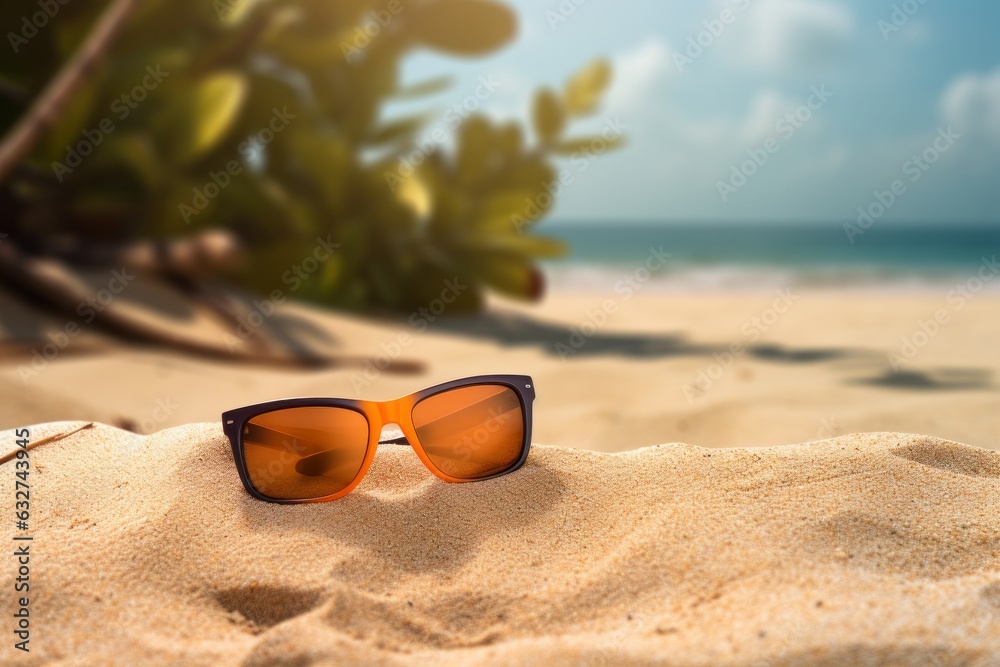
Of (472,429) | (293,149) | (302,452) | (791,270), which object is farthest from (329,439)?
(791,270)

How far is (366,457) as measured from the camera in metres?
1.02

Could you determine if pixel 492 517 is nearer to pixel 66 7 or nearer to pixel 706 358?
pixel 706 358

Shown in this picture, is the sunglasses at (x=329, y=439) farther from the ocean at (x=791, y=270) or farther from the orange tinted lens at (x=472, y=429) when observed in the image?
the ocean at (x=791, y=270)

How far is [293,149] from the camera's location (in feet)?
12.3

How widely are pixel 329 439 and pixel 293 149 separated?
3.01 m

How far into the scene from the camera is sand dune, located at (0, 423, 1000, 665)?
0.73m

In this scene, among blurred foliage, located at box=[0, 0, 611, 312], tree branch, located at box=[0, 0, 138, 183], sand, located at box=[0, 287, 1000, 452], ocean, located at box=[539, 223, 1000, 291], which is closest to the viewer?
sand, located at box=[0, 287, 1000, 452]

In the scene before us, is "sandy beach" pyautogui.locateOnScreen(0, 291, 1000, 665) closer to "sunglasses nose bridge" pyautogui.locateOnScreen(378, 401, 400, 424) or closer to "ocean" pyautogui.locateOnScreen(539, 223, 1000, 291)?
"sunglasses nose bridge" pyautogui.locateOnScreen(378, 401, 400, 424)

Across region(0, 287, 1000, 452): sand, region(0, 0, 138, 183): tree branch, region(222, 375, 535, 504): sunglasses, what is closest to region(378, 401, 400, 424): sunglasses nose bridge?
region(222, 375, 535, 504): sunglasses

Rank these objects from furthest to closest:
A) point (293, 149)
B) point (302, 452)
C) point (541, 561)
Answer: point (293, 149) → point (302, 452) → point (541, 561)

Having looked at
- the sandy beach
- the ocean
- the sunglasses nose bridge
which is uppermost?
the sunglasses nose bridge

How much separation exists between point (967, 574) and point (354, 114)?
147 inches

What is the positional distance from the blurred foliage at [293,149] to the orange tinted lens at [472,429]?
8.34 ft

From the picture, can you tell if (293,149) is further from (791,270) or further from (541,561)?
(791,270)
